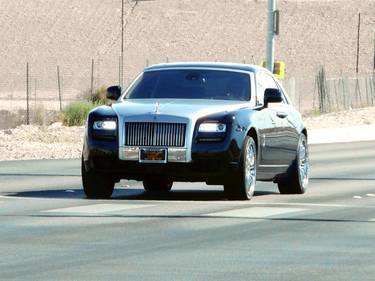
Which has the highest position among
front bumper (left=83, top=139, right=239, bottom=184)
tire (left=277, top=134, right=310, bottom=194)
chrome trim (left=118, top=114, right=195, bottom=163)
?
chrome trim (left=118, top=114, right=195, bottom=163)

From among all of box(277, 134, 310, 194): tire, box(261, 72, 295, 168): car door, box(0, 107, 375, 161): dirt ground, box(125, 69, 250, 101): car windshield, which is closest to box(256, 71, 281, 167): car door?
box(261, 72, 295, 168): car door

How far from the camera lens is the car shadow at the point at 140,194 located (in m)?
19.6

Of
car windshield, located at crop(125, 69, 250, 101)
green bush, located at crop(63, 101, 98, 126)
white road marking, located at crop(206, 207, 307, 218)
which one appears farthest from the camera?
green bush, located at crop(63, 101, 98, 126)

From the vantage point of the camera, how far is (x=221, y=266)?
12.0m

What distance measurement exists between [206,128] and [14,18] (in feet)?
291

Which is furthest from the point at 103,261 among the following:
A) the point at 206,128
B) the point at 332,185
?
Answer: the point at 332,185

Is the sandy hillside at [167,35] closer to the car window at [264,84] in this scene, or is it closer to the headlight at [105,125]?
the car window at [264,84]

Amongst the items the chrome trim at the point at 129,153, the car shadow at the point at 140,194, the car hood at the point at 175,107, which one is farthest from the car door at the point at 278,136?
the chrome trim at the point at 129,153

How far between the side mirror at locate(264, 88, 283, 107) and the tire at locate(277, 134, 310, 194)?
1208mm

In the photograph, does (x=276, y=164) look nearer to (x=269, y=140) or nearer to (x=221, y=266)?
(x=269, y=140)

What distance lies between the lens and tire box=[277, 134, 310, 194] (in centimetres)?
2070

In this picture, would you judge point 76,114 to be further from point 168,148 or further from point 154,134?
point 168,148

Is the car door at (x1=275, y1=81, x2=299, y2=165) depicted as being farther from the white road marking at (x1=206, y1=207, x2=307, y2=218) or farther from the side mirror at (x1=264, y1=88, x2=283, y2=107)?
the white road marking at (x1=206, y1=207, x2=307, y2=218)

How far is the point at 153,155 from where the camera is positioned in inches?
722
